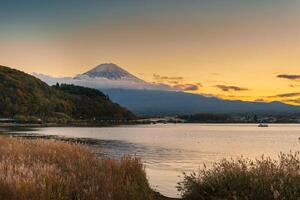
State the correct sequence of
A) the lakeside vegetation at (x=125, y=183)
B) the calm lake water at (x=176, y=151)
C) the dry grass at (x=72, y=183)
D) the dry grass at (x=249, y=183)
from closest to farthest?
the dry grass at (x=72, y=183) < the lakeside vegetation at (x=125, y=183) < the dry grass at (x=249, y=183) < the calm lake water at (x=176, y=151)

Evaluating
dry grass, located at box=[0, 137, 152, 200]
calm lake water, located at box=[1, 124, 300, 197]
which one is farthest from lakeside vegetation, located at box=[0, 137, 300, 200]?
calm lake water, located at box=[1, 124, 300, 197]

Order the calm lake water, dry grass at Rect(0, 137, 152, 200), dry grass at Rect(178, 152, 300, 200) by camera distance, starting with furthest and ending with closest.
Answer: the calm lake water < dry grass at Rect(178, 152, 300, 200) < dry grass at Rect(0, 137, 152, 200)

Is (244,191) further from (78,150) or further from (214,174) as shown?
(78,150)

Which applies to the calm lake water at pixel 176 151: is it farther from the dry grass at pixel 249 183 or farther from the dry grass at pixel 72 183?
the dry grass at pixel 249 183

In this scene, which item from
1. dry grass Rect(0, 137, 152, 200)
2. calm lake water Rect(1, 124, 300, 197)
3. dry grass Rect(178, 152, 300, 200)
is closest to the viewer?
dry grass Rect(0, 137, 152, 200)

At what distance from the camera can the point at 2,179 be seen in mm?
12672

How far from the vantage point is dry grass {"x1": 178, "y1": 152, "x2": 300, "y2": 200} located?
12547mm

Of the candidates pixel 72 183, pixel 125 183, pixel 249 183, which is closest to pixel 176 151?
pixel 125 183

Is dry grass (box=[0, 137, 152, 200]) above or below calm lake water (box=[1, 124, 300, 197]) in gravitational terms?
above

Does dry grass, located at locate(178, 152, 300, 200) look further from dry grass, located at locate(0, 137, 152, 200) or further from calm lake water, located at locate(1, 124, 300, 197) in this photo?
calm lake water, located at locate(1, 124, 300, 197)

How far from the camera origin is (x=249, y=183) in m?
13.6

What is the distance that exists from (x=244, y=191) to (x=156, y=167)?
2416 cm

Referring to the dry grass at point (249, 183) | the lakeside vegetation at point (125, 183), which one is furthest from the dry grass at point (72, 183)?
the dry grass at point (249, 183)

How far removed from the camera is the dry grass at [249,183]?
1255cm
